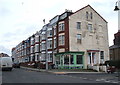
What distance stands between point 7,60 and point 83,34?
52.9ft

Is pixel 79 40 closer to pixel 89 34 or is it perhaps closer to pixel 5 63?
pixel 89 34

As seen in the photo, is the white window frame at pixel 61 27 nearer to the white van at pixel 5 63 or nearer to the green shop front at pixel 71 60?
the green shop front at pixel 71 60

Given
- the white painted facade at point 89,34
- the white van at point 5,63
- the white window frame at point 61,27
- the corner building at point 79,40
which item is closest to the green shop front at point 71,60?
the corner building at point 79,40

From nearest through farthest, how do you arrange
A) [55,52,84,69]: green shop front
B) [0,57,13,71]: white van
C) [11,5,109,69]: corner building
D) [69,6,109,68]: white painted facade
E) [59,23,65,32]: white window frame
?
[0,57,13,71]: white van, [55,52,84,69]: green shop front, [11,5,109,69]: corner building, [69,6,109,68]: white painted facade, [59,23,65,32]: white window frame

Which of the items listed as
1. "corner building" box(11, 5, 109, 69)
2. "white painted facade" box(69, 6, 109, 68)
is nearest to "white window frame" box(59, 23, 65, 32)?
"corner building" box(11, 5, 109, 69)

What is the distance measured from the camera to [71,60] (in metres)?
37.7

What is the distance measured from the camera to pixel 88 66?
127ft

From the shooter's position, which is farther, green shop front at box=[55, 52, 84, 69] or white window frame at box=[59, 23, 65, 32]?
white window frame at box=[59, 23, 65, 32]

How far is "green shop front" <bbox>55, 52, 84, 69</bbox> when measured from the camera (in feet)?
123

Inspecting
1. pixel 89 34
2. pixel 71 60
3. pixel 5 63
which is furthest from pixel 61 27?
pixel 5 63

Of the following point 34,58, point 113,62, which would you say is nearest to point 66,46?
point 113,62

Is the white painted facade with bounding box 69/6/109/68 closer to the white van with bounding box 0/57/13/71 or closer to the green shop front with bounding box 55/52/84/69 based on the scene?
the green shop front with bounding box 55/52/84/69

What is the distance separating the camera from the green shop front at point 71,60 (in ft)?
123

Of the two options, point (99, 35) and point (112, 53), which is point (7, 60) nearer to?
point (99, 35)
